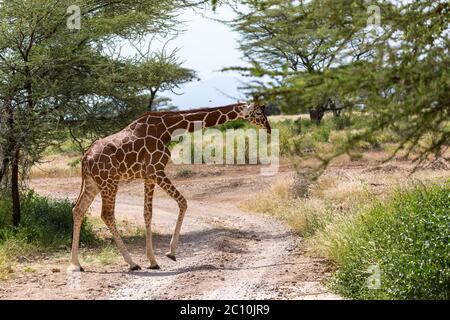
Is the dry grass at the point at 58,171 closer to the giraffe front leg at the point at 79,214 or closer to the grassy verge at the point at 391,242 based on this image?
the grassy verge at the point at 391,242

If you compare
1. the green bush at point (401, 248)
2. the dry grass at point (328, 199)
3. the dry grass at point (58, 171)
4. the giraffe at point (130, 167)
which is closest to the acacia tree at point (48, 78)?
the giraffe at point (130, 167)

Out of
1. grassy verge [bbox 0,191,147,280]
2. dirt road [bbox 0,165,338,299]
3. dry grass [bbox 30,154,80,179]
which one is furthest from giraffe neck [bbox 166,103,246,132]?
dry grass [bbox 30,154,80,179]

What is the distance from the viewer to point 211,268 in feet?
38.7

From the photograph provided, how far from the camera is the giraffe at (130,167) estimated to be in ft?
39.9

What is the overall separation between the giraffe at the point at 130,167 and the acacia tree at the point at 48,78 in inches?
102

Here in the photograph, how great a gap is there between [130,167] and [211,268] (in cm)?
207

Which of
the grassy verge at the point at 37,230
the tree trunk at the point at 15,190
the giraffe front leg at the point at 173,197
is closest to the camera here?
the giraffe front leg at the point at 173,197

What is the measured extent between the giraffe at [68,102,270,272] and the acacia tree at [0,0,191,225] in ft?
8.52

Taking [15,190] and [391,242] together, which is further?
[15,190]

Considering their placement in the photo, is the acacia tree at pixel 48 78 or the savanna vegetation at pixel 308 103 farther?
the acacia tree at pixel 48 78

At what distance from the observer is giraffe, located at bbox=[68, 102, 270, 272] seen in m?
12.2

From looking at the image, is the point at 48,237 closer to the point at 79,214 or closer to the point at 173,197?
the point at 79,214

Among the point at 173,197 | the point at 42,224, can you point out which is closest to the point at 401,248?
the point at 173,197
